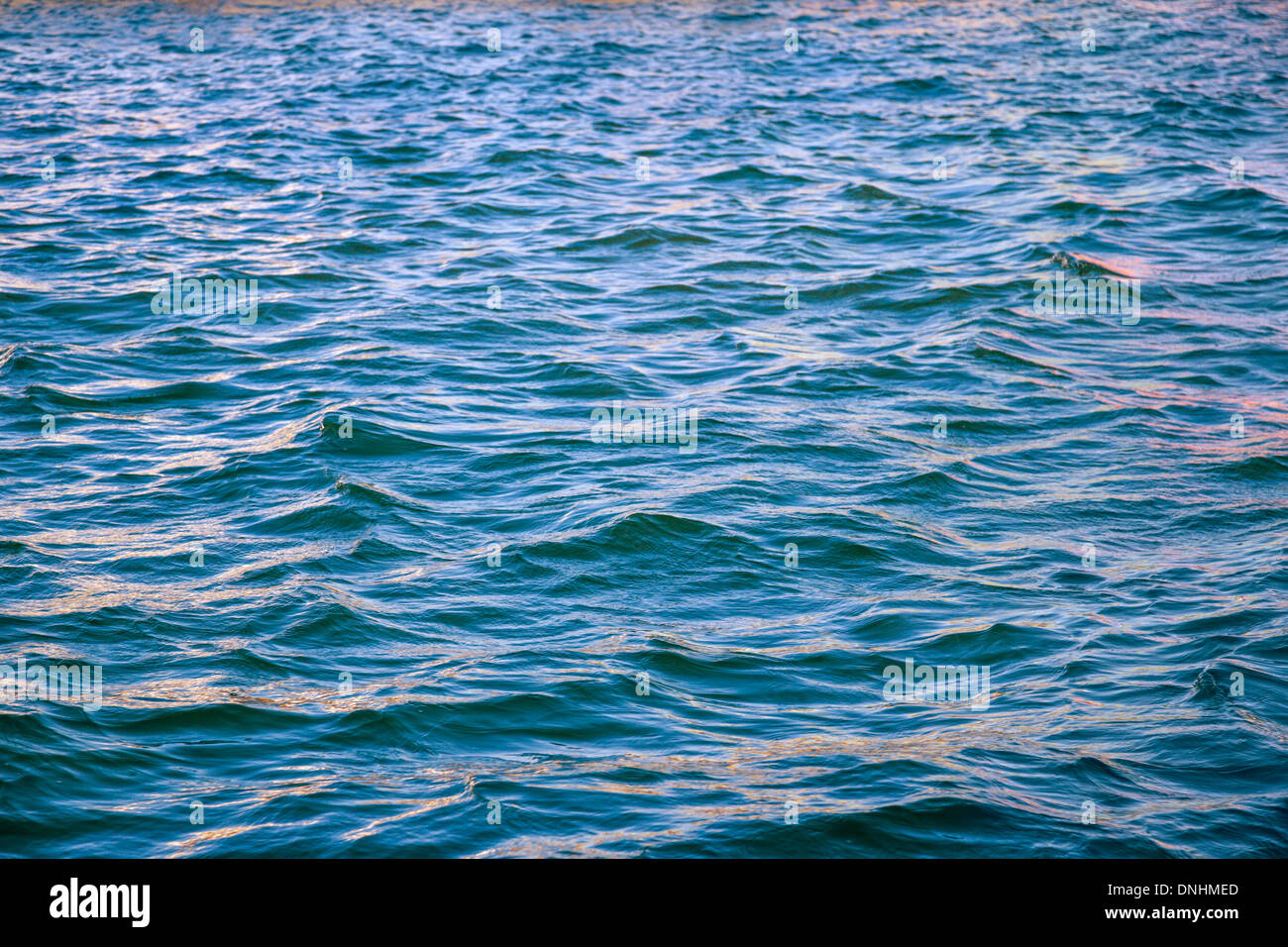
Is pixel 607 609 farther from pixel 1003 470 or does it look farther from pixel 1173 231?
pixel 1173 231

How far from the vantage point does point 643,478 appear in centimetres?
1054

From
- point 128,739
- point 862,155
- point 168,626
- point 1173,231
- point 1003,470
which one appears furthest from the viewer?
point 862,155

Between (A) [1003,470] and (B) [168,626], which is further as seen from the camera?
(A) [1003,470]

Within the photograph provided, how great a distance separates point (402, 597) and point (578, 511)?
1693mm

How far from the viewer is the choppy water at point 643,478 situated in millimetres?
6887

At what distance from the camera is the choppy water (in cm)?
689

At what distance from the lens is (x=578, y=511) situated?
9961 mm

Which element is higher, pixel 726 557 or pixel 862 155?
pixel 862 155

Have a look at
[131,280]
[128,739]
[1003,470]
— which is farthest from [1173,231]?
[128,739]
